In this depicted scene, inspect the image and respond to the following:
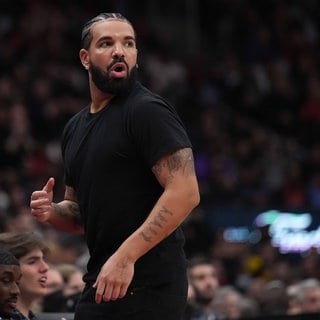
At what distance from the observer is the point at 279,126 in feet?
61.0

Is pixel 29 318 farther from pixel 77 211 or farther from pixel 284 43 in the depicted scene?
pixel 284 43

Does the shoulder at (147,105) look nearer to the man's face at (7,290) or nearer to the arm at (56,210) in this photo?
the arm at (56,210)

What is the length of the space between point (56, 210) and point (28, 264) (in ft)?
4.15

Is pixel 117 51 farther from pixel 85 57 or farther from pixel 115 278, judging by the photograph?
pixel 115 278

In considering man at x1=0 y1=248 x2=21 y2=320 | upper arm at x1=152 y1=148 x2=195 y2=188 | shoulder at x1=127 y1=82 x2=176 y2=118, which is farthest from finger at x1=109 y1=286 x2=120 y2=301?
man at x1=0 y1=248 x2=21 y2=320

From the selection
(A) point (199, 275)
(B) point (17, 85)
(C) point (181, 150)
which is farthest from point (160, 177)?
(B) point (17, 85)

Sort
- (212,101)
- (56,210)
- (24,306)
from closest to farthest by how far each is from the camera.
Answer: (56,210), (24,306), (212,101)

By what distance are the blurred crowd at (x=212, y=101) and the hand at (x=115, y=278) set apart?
6909 millimetres

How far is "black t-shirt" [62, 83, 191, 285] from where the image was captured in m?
5.16

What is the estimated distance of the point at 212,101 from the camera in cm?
1897

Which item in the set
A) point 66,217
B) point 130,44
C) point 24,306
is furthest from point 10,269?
point 130,44

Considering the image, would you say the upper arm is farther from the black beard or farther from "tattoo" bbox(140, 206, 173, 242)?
the black beard

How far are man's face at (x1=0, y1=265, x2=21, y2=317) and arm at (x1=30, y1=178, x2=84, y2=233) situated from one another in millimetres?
304

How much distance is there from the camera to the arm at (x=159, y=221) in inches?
197
